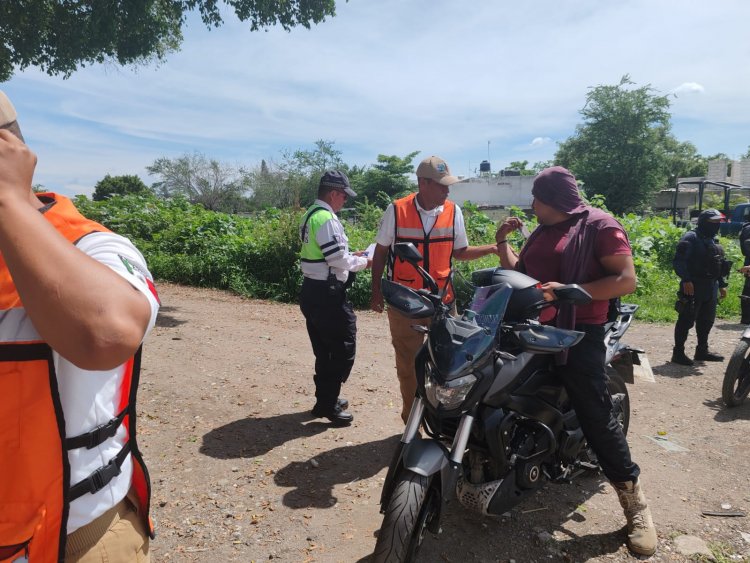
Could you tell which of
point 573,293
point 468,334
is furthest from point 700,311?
point 468,334

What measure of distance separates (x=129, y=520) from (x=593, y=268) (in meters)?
2.52

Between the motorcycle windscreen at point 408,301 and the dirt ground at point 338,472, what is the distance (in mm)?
1348

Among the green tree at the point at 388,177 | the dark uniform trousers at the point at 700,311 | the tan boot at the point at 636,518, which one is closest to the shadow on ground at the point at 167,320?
the tan boot at the point at 636,518

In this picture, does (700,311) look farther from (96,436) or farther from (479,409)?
(96,436)

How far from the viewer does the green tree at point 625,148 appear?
39.6 m

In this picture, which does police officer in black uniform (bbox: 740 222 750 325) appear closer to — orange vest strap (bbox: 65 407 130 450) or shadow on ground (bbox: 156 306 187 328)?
shadow on ground (bbox: 156 306 187 328)

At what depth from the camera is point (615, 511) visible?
10.8ft

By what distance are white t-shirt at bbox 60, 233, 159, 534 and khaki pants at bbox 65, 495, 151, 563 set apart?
0.13 feet

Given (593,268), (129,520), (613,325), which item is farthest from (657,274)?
(129,520)

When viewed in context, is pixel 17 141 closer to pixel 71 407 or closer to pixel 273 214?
pixel 71 407

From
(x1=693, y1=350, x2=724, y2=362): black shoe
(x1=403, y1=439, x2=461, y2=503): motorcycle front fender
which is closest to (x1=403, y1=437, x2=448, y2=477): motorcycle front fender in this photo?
(x1=403, y1=439, x2=461, y2=503): motorcycle front fender

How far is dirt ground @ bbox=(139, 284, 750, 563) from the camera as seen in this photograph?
2.99m

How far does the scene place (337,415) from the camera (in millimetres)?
4559

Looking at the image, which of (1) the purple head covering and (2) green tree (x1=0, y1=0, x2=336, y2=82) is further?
(2) green tree (x1=0, y1=0, x2=336, y2=82)
